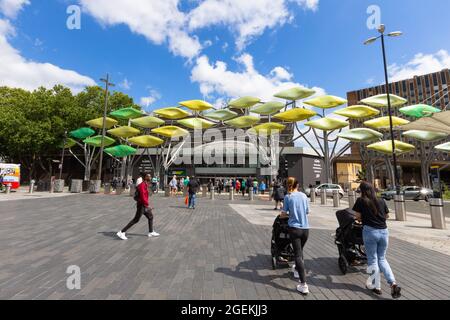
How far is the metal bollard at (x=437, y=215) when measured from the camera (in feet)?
27.5

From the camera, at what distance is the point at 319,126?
29844mm

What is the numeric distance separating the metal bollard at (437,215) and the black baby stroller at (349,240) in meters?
6.65

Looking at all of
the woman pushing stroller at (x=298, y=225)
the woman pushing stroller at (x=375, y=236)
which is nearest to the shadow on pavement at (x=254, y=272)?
the woman pushing stroller at (x=298, y=225)

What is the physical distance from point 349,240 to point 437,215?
7.00 meters

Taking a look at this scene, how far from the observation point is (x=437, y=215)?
27.7ft

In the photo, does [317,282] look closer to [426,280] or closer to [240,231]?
[426,280]

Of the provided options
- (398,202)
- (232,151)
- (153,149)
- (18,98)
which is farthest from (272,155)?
(18,98)

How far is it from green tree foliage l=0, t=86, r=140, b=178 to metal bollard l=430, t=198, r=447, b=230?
38.6m

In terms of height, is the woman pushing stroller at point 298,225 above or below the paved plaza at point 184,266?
above

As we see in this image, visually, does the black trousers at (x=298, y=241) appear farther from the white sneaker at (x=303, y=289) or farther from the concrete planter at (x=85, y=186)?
the concrete planter at (x=85, y=186)

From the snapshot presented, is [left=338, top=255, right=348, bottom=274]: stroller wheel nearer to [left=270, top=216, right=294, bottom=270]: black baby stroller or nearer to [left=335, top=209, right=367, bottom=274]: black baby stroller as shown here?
[left=335, top=209, right=367, bottom=274]: black baby stroller

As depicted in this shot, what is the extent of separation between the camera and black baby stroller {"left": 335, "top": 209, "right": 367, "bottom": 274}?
161 inches

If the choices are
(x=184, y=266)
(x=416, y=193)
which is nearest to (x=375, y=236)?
(x=184, y=266)
